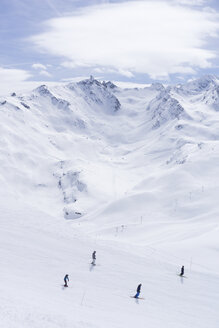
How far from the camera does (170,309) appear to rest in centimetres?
3375

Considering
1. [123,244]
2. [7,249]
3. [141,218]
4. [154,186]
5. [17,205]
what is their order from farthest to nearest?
[154,186]
[141,218]
[17,205]
[123,244]
[7,249]

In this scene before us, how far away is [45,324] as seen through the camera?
2483cm

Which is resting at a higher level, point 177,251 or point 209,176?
point 209,176

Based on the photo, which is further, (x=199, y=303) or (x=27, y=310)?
(x=199, y=303)

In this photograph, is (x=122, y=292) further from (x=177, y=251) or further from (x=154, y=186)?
(x=154, y=186)

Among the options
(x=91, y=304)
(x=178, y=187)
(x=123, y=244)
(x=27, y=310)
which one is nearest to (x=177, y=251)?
(x=123, y=244)

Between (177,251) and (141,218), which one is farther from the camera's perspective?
(141,218)

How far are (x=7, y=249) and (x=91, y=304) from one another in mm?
13548

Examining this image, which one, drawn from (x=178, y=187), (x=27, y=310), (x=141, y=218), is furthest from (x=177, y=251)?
(x=178, y=187)

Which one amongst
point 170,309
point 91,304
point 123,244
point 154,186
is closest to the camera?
point 91,304

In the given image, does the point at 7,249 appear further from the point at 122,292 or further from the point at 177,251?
the point at 177,251

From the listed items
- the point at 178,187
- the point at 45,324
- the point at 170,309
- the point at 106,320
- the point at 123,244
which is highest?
the point at 178,187

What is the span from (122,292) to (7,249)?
46.2ft

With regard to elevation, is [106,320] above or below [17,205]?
below
